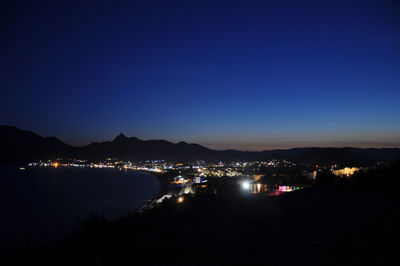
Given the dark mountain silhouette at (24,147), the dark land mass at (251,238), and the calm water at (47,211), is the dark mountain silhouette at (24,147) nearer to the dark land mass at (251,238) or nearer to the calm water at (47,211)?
the calm water at (47,211)

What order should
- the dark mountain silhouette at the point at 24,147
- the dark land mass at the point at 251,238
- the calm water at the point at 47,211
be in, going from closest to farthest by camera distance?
the dark land mass at the point at 251,238 < the calm water at the point at 47,211 < the dark mountain silhouette at the point at 24,147

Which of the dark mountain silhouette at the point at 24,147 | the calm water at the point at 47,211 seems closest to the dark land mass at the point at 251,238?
the calm water at the point at 47,211

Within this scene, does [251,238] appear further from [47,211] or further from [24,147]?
[24,147]

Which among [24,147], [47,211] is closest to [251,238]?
[47,211]

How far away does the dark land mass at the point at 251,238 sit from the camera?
3.34 m

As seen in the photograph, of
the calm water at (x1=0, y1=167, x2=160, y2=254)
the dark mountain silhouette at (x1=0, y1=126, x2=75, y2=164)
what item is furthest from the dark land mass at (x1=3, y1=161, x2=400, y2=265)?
the dark mountain silhouette at (x1=0, y1=126, x2=75, y2=164)

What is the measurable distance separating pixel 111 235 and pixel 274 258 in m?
2.89

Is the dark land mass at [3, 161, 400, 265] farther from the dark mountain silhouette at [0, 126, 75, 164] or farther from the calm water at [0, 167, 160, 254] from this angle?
the dark mountain silhouette at [0, 126, 75, 164]

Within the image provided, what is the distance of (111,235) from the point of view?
4.68 m

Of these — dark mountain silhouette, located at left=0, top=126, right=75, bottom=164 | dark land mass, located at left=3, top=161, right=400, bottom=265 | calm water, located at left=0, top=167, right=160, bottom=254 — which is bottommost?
calm water, located at left=0, top=167, right=160, bottom=254

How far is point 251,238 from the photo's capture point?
430 centimetres

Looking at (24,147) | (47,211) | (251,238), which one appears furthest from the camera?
(24,147)

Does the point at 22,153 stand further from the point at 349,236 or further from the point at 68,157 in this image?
the point at 349,236

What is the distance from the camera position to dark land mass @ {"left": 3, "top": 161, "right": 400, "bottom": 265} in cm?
334
